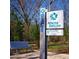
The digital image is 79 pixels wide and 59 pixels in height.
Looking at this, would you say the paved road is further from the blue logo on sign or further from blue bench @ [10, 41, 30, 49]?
the blue logo on sign

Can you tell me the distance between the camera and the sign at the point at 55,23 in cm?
754

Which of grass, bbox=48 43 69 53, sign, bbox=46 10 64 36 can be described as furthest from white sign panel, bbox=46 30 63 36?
grass, bbox=48 43 69 53

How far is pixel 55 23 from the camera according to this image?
7.55 meters

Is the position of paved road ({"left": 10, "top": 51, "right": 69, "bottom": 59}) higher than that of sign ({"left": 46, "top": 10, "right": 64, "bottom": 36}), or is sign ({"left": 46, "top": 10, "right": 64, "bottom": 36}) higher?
sign ({"left": 46, "top": 10, "right": 64, "bottom": 36})

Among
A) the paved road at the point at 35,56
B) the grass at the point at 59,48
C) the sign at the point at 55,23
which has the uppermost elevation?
the sign at the point at 55,23

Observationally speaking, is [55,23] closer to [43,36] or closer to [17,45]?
[43,36]

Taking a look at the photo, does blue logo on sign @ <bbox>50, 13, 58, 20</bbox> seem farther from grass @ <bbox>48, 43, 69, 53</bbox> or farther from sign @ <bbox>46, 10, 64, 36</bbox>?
grass @ <bbox>48, 43, 69, 53</bbox>

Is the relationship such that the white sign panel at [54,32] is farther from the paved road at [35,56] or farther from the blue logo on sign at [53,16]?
the paved road at [35,56]

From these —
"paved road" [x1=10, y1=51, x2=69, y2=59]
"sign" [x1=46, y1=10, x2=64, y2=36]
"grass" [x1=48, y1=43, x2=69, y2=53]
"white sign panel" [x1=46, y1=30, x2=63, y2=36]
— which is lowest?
"paved road" [x1=10, y1=51, x2=69, y2=59]

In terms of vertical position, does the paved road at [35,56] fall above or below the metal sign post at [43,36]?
below

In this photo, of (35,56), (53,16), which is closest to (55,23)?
(53,16)

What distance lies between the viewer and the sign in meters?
7.54

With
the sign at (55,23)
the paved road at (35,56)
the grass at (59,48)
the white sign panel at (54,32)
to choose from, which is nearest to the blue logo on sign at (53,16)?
the sign at (55,23)
